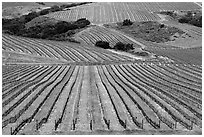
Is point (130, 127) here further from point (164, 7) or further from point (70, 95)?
point (164, 7)

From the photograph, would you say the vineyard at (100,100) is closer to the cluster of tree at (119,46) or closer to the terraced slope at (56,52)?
the terraced slope at (56,52)

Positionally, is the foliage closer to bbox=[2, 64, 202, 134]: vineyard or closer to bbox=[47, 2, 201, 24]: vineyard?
bbox=[47, 2, 201, 24]: vineyard

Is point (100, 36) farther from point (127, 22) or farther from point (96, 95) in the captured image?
point (96, 95)

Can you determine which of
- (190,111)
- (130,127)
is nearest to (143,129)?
(130,127)

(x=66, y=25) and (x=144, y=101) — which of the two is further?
(x=66, y=25)

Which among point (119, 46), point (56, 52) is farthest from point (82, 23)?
point (56, 52)

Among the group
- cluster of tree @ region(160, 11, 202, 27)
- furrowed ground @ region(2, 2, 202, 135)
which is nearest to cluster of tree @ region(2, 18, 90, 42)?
cluster of tree @ region(160, 11, 202, 27)

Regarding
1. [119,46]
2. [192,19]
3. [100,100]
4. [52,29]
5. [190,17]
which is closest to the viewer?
[100,100]
